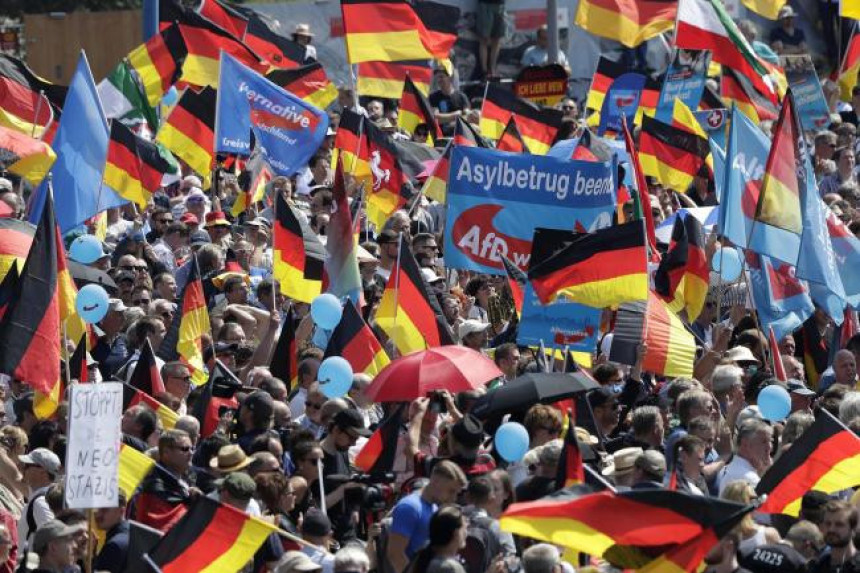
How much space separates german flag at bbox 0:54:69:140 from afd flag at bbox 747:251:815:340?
6.59 metres

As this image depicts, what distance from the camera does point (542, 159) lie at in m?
15.0

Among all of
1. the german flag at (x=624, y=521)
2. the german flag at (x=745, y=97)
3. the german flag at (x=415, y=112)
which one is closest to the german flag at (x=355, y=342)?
the german flag at (x=624, y=521)

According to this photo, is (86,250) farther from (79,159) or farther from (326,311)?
(326,311)

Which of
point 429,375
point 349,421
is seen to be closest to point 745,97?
point 429,375

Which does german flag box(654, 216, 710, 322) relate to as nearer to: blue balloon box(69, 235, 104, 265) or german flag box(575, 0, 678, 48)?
blue balloon box(69, 235, 104, 265)

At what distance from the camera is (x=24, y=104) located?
1883 cm

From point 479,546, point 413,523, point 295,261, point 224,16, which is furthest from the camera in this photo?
point 224,16

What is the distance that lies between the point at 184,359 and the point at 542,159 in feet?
9.48

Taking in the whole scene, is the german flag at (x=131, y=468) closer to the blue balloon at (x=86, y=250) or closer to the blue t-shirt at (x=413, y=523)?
the blue t-shirt at (x=413, y=523)

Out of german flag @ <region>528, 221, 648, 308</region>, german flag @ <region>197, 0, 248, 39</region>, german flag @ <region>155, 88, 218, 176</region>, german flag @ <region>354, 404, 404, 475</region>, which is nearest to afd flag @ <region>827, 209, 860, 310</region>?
german flag @ <region>528, 221, 648, 308</region>

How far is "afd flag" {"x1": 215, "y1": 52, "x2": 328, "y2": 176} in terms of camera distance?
58.6ft

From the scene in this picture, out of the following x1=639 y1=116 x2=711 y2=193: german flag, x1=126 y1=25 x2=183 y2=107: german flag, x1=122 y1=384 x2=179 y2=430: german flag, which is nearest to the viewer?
x1=122 y1=384 x2=179 y2=430: german flag

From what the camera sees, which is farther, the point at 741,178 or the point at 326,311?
the point at 741,178

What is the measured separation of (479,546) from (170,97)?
12611mm
